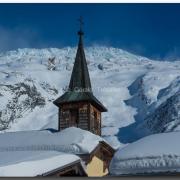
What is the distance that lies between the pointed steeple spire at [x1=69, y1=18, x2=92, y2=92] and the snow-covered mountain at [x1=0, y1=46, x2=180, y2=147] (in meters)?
0.16

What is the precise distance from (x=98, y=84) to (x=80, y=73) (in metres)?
4.40

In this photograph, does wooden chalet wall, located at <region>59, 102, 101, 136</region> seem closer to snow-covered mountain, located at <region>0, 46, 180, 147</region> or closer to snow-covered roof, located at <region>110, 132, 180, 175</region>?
snow-covered mountain, located at <region>0, 46, 180, 147</region>

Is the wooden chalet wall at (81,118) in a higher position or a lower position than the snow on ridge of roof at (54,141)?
higher

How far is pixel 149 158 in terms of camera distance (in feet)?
27.2

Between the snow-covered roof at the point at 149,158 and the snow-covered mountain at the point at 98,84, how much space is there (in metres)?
1.10

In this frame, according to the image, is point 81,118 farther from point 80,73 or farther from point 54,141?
point 54,141

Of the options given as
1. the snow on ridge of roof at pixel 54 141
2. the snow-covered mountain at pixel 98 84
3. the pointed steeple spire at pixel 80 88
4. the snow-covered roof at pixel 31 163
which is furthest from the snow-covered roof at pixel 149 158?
the snow on ridge of roof at pixel 54 141

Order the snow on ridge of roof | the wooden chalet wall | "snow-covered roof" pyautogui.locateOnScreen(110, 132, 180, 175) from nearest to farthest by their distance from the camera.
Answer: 1. "snow-covered roof" pyautogui.locateOnScreen(110, 132, 180, 175)
2. the snow on ridge of roof
3. the wooden chalet wall

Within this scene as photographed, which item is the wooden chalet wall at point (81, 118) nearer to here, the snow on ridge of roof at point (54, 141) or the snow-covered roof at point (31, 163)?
the snow on ridge of roof at point (54, 141)

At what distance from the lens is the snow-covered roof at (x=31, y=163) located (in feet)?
26.9

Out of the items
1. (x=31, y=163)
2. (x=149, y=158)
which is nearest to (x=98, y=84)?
(x=31, y=163)

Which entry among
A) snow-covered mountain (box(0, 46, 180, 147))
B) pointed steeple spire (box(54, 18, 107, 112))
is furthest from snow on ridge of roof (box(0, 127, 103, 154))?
snow-covered mountain (box(0, 46, 180, 147))

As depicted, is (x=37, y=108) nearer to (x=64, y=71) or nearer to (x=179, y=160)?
(x=64, y=71)

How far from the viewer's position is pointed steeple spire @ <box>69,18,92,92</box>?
452 inches
